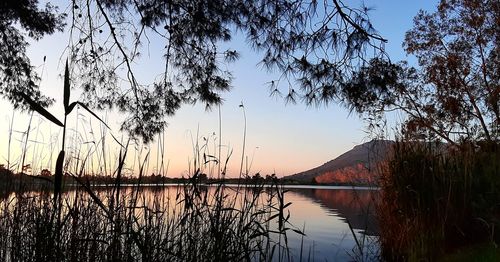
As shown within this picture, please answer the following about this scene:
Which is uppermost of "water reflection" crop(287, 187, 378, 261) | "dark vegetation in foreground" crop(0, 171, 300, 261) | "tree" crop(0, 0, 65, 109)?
"tree" crop(0, 0, 65, 109)

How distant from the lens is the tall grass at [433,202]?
17.6 feet

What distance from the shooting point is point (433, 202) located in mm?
5625

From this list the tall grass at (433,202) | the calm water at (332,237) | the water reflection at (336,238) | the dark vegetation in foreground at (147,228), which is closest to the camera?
the dark vegetation in foreground at (147,228)

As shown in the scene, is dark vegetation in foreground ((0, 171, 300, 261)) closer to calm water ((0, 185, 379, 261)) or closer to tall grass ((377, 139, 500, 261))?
calm water ((0, 185, 379, 261))


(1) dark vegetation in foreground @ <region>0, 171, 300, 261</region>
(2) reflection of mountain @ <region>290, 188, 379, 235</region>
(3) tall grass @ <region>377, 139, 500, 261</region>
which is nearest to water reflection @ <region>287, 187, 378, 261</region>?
(2) reflection of mountain @ <region>290, 188, 379, 235</region>

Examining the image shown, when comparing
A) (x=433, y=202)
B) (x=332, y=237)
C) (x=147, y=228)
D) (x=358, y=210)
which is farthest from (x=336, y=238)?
(x=358, y=210)

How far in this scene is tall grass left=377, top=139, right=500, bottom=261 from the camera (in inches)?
211

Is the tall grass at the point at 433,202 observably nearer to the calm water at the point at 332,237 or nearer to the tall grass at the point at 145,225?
the calm water at the point at 332,237

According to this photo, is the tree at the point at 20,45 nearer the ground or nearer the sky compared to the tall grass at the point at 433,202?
nearer the sky

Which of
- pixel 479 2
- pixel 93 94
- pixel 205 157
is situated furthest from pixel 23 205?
pixel 479 2

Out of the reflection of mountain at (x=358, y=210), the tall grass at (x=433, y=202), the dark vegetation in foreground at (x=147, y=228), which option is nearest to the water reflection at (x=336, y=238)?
the reflection of mountain at (x=358, y=210)

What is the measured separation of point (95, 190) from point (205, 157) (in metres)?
1.00

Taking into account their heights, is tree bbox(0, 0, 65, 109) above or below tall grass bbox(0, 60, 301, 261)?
above

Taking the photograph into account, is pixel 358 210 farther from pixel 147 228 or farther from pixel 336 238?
pixel 147 228
